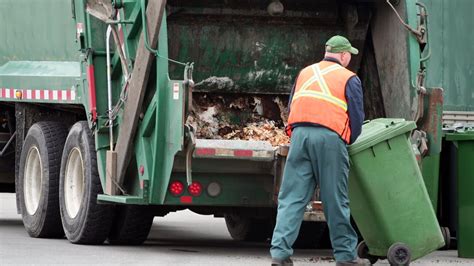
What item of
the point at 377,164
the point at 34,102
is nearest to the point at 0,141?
the point at 34,102

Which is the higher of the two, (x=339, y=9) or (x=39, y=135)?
(x=339, y=9)

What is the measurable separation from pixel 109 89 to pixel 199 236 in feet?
8.96

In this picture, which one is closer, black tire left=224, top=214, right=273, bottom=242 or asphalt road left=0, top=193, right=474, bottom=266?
asphalt road left=0, top=193, right=474, bottom=266

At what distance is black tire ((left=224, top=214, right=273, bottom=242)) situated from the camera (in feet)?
39.8

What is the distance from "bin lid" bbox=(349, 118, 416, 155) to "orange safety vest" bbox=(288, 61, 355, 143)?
243 millimetres

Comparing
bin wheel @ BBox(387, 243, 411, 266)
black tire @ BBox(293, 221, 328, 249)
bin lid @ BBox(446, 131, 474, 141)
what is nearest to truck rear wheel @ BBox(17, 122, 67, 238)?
black tire @ BBox(293, 221, 328, 249)

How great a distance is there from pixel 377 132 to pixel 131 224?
2728 mm

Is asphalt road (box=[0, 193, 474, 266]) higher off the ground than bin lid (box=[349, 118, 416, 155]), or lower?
lower

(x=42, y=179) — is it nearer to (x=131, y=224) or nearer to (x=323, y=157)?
(x=131, y=224)

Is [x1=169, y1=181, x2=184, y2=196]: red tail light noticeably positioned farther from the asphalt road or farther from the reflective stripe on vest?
the reflective stripe on vest

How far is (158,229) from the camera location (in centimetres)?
1366

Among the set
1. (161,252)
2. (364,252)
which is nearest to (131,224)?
(161,252)

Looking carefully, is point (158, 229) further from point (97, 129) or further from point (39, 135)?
point (97, 129)

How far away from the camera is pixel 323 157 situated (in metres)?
8.26
